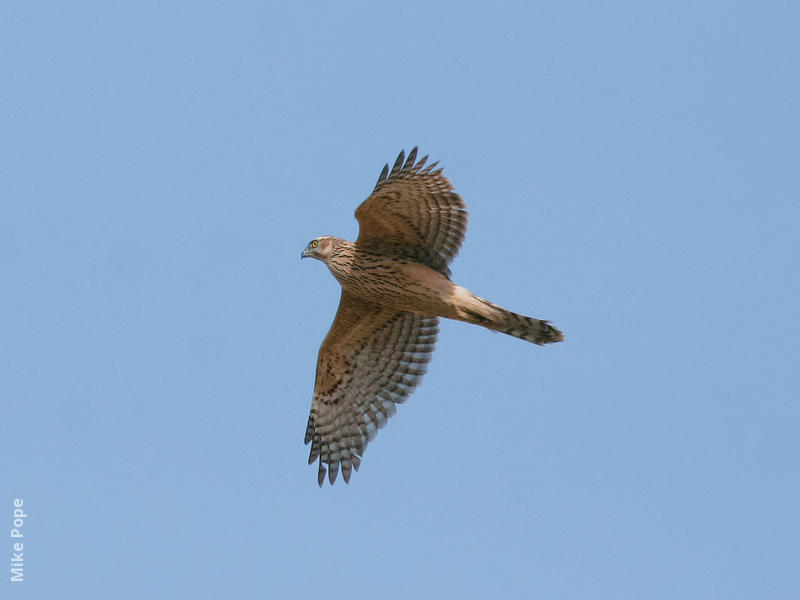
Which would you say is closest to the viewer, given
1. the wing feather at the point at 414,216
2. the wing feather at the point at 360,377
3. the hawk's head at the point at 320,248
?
the wing feather at the point at 414,216

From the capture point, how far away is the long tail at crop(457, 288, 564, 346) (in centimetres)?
1109

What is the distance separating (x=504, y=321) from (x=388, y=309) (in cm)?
143

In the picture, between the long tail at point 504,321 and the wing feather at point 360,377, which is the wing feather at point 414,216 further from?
the wing feather at point 360,377

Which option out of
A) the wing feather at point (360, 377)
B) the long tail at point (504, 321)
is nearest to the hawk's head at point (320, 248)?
the wing feather at point (360, 377)

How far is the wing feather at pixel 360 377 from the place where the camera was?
12289 millimetres

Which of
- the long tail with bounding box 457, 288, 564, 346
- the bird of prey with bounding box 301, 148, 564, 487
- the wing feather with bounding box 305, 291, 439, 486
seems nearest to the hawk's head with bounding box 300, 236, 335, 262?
the bird of prey with bounding box 301, 148, 564, 487

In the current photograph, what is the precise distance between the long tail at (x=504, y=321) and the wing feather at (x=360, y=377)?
3.85ft

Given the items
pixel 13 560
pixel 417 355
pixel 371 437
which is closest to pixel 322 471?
pixel 371 437

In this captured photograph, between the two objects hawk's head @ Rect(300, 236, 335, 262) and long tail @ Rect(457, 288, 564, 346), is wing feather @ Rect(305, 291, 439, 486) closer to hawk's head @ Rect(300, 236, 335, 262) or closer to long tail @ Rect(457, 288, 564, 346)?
hawk's head @ Rect(300, 236, 335, 262)

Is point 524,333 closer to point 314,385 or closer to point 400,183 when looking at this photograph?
point 400,183

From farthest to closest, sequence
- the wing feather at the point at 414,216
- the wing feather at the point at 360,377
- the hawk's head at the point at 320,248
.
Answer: the wing feather at the point at 360,377
the hawk's head at the point at 320,248
the wing feather at the point at 414,216

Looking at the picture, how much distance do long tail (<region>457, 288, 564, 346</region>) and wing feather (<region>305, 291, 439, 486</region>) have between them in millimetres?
1173

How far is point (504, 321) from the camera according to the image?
1119 cm

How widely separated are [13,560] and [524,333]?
5.22m
